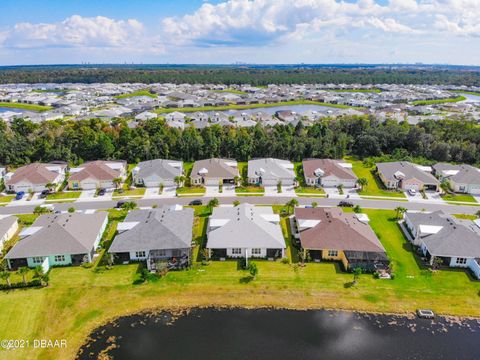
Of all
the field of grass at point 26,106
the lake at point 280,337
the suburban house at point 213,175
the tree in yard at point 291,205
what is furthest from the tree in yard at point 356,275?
the field of grass at point 26,106

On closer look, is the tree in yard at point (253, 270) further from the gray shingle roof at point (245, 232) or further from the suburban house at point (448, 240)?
the suburban house at point (448, 240)

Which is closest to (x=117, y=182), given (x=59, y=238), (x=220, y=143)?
(x=59, y=238)

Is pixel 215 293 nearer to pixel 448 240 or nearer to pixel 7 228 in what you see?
pixel 448 240

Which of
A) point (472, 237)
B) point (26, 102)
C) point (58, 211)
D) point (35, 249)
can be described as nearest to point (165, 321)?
point (35, 249)

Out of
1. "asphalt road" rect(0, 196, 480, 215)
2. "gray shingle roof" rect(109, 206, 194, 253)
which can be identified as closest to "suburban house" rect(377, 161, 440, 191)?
Result: "asphalt road" rect(0, 196, 480, 215)

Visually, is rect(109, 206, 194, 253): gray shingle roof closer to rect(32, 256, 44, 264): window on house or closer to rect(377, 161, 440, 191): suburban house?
rect(32, 256, 44, 264): window on house

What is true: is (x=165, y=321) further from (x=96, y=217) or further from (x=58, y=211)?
(x=58, y=211)
